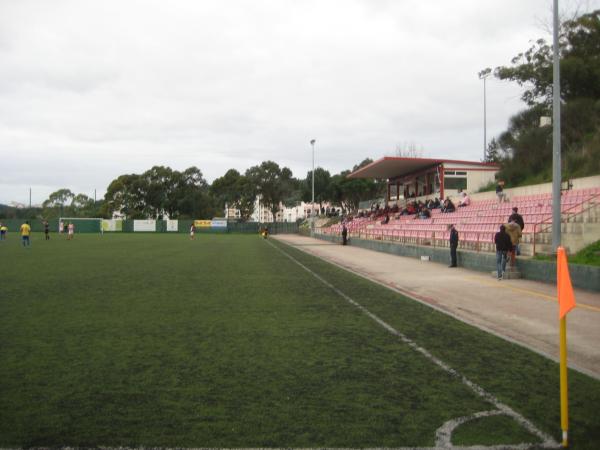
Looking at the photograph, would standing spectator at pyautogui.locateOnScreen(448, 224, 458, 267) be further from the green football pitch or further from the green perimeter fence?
the green perimeter fence

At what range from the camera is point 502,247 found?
14.2 meters

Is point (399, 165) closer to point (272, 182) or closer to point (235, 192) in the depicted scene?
point (272, 182)

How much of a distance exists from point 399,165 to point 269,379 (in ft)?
127

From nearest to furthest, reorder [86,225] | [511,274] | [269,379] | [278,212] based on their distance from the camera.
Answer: [269,379], [511,274], [86,225], [278,212]

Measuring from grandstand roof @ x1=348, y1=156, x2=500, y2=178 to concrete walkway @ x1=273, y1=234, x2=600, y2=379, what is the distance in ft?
75.6

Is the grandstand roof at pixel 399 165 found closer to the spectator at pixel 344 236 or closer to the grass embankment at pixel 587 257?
the spectator at pixel 344 236

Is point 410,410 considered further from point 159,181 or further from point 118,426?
point 159,181

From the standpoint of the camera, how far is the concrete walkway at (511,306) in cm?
679

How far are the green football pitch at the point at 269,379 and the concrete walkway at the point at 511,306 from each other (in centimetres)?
47

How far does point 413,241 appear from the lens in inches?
1075

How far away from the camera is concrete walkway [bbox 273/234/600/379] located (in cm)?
679

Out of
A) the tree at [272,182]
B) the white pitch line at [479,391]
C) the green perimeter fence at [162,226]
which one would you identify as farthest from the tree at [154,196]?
the white pitch line at [479,391]

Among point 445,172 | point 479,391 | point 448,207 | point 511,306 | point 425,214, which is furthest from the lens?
point 445,172

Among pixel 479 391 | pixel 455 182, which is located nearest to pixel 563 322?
pixel 479 391
